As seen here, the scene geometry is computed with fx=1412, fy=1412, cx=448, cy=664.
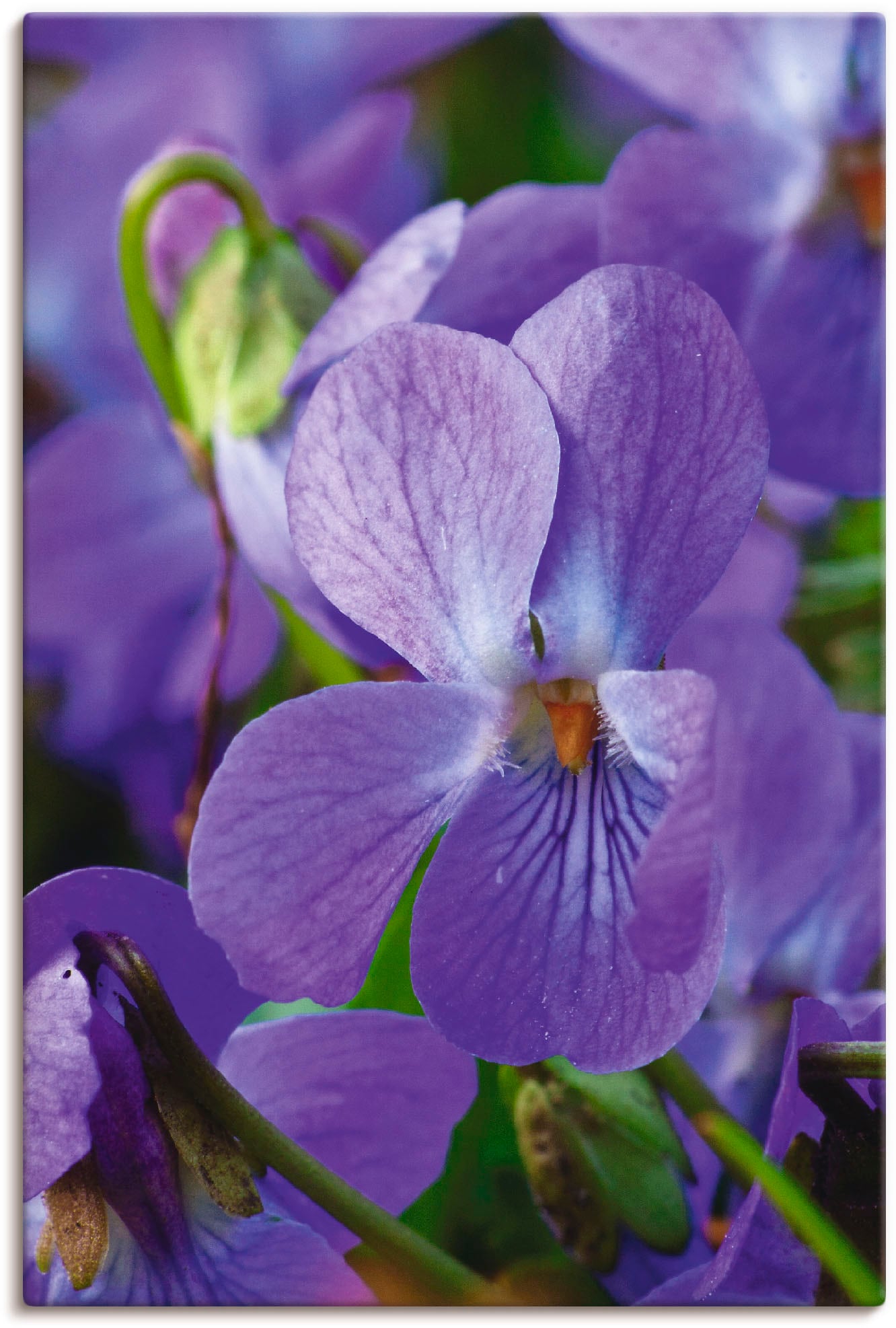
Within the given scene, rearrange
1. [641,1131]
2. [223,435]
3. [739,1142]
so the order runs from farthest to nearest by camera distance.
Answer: [223,435], [641,1131], [739,1142]

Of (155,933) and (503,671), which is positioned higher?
(503,671)

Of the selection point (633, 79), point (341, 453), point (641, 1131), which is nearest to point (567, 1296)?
point (641, 1131)

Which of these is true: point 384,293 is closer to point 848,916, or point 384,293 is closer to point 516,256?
point 516,256

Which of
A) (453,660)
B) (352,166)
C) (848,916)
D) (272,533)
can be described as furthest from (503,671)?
(352,166)

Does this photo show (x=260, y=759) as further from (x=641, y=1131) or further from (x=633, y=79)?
(x=633, y=79)

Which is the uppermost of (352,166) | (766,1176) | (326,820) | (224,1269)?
(352,166)

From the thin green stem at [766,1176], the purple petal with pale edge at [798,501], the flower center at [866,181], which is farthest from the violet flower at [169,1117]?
the flower center at [866,181]

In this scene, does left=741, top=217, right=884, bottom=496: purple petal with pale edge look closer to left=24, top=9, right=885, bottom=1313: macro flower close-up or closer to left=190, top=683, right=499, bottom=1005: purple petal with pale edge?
left=24, top=9, right=885, bottom=1313: macro flower close-up
